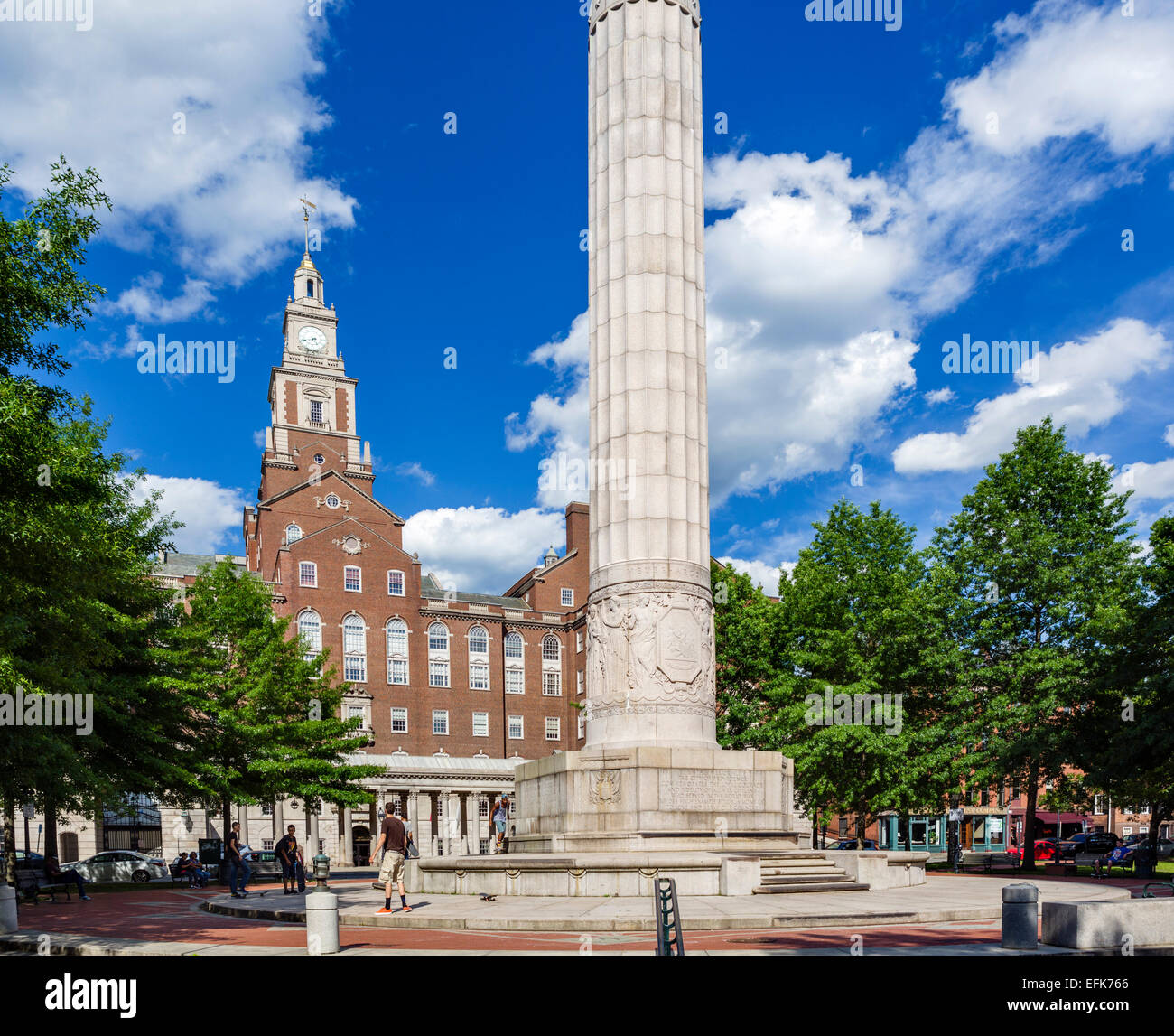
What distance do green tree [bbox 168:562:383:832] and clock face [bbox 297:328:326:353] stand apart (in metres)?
51.0

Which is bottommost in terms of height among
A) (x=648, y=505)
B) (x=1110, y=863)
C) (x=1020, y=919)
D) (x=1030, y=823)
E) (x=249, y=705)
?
(x=1110, y=863)

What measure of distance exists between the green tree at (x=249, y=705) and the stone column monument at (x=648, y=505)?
58.2 ft

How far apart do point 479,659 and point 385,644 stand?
804 centimetres

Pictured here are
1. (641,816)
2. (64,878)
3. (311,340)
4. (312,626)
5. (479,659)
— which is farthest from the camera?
(311,340)

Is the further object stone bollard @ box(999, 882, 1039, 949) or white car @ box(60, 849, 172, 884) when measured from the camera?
white car @ box(60, 849, 172, 884)

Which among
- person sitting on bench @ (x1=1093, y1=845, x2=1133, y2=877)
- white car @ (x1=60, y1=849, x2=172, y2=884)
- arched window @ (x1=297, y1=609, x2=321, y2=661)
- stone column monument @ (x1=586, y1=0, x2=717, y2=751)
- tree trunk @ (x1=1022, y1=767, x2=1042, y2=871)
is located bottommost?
white car @ (x1=60, y1=849, x2=172, y2=884)

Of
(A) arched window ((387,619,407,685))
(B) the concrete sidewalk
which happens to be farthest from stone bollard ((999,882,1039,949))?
(A) arched window ((387,619,407,685))

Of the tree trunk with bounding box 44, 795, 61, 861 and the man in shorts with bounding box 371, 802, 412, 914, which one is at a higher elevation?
the man in shorts with bounding box 371, 802, 412, 914

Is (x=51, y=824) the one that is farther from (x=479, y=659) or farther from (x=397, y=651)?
(x=479, y=659)

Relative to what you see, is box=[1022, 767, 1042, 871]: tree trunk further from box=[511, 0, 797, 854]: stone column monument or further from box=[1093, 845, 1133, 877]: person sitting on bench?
box=[511, 0, 797, 854]: stone column monument

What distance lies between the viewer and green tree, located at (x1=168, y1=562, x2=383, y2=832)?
38719 mm

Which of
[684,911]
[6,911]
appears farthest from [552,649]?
[684,911]

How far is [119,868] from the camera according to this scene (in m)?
50.0
